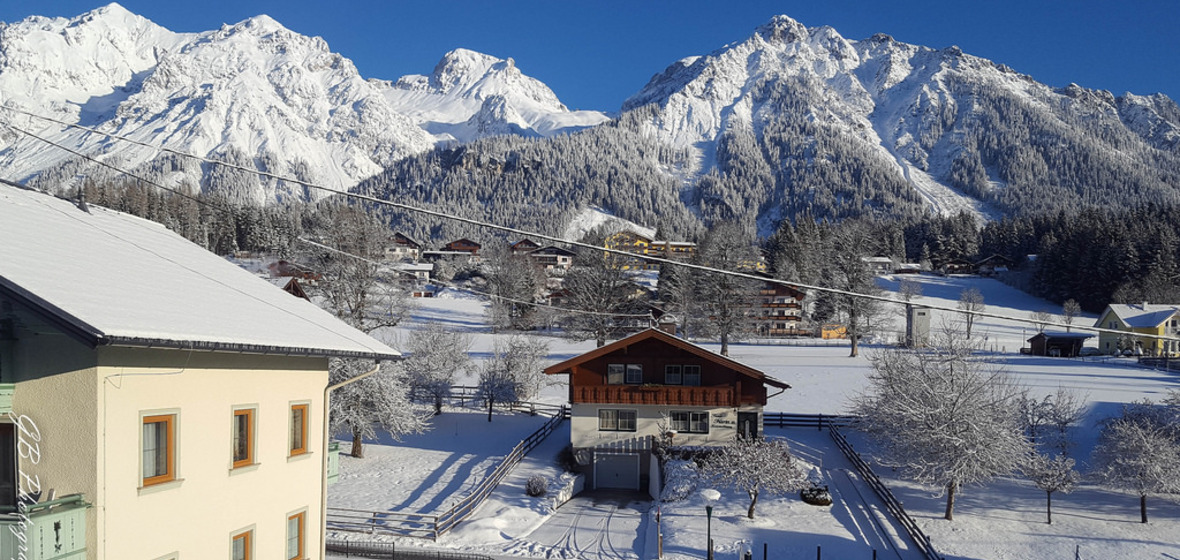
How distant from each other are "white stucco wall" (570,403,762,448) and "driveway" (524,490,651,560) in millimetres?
2907

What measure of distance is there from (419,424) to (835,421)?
73.6 ft

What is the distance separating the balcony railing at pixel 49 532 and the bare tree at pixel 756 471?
68.8 ft

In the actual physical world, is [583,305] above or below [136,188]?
below

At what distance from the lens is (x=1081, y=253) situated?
102938mm

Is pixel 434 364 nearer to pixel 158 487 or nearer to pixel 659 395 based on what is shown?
pixel 659 395

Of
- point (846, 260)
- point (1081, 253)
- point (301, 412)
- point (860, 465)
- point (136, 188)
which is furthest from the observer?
point (136, 188)

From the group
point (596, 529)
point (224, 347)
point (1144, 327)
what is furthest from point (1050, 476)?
point (1144, 327)

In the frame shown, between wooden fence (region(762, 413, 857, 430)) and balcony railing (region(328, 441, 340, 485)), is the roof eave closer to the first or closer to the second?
balcony railing (region(328, 441, 340, 485))

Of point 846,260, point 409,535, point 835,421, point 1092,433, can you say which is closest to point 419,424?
point 409,535

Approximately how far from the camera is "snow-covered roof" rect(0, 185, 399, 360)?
8039 mm

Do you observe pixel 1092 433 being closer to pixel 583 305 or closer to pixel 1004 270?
pixel 583 305

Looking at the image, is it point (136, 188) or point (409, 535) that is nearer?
point (409, 535)

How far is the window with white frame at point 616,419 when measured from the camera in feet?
108

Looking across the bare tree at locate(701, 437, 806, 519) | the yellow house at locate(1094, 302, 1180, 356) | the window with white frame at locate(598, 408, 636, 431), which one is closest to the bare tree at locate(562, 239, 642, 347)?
the window with white frame at locate(598, 408, 636, 431)
